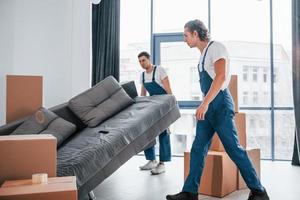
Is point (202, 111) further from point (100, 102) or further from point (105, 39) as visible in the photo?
point (105, 39)

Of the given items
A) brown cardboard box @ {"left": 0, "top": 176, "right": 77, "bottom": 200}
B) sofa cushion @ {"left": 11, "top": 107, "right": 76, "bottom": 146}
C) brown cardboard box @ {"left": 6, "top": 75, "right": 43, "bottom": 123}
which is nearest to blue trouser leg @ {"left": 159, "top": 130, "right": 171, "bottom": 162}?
sofa cushion @ {"left": 11, "top": 107, "right": 76, "bottom": 146}

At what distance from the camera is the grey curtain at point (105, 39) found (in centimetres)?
546

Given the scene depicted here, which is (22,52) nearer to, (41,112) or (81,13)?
(81,13)

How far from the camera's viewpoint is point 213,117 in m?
2.39

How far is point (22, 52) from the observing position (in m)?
3.87

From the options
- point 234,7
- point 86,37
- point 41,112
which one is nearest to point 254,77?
point 234,7

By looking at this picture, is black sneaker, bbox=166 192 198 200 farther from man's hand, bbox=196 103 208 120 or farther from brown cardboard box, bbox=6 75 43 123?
brown cardboard box, bbox=6 75 43 123

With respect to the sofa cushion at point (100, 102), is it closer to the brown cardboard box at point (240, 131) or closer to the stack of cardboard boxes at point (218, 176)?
the stack of cardboard boxes at point (218, 176)

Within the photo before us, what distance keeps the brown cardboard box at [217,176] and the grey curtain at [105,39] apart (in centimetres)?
302

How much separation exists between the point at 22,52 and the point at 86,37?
1053 millimetres

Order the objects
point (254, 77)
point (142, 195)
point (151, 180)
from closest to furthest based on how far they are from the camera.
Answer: point (142, 195) < point (151, 180) < point (254, 77)

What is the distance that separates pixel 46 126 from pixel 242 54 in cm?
353

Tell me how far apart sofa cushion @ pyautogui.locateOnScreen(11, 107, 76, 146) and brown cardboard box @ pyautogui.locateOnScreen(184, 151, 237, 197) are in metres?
1.19

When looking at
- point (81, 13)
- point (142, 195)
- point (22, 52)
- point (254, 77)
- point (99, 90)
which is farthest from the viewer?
point (254, 77)
